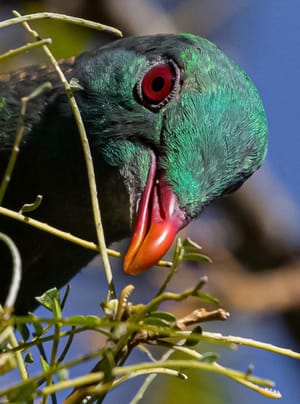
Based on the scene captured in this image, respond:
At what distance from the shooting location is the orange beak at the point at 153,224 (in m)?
2.64

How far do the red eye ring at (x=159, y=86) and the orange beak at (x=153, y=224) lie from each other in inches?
7.3

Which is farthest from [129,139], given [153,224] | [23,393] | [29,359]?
[23,393]

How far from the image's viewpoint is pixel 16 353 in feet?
7.04

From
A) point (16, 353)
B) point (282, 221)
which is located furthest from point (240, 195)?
point (16, 353)

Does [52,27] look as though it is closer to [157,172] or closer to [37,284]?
[37,284]

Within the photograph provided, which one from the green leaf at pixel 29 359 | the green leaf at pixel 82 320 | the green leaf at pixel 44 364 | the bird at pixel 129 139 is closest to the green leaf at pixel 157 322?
the green leaf at pixel 82 320

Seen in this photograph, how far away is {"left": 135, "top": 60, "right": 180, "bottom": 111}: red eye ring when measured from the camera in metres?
3.21

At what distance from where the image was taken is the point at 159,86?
3.21 metres

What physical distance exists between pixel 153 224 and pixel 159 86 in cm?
52

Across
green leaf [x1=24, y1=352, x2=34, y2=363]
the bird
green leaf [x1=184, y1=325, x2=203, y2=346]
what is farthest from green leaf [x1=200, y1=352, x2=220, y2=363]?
the bird

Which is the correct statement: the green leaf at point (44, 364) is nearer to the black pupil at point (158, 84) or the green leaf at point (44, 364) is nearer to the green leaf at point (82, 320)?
the green leaf at point (82, 320)

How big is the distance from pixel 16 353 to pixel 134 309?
0.90 feet

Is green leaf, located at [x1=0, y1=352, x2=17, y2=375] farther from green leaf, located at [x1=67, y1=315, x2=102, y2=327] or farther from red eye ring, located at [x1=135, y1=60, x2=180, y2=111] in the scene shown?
red eye ring, located at [x1=135, y1=60, x2=180, y2=111]

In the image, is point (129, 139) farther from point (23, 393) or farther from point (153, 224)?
point (23, 393)
